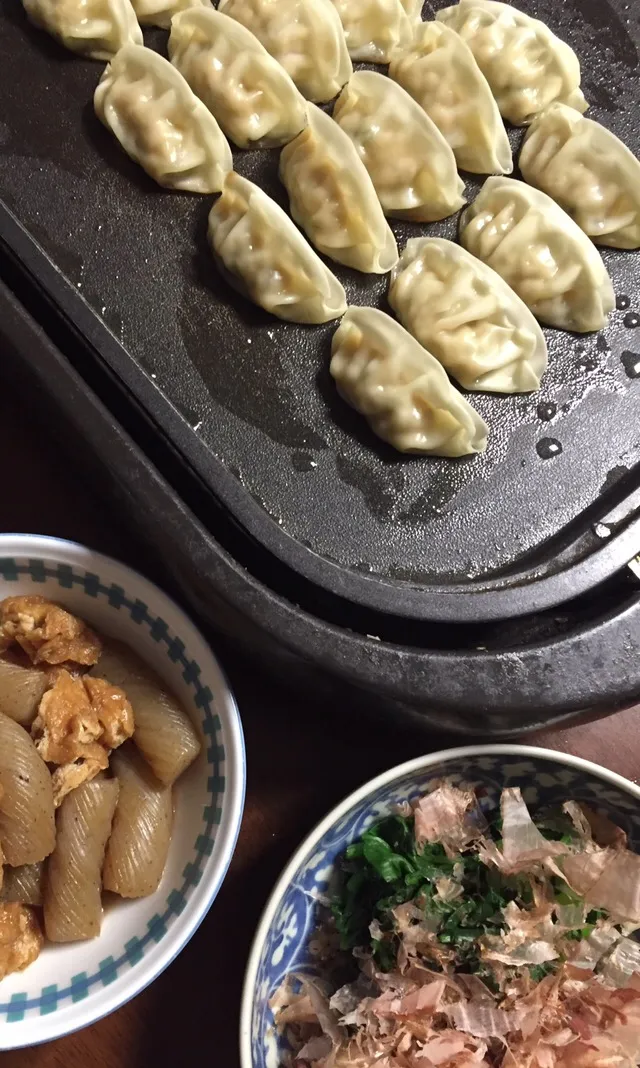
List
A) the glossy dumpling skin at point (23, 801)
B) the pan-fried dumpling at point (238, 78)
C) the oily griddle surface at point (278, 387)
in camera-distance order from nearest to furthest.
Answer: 1. the glossy dumpling skin at point (23, 801)
2. the oily griddle surface at point (278, 387)
3. the pan-fried dumpling at point (238, 78)

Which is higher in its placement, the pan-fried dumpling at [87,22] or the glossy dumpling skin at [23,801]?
the pan-fried dumpling at [87,22]

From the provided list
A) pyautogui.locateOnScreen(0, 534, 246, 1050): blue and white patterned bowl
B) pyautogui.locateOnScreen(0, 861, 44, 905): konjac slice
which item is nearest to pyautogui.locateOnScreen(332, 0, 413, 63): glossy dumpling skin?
pyautogui.locateOnScreen(0, 534, 246, 1050): blue and white patterned bowl

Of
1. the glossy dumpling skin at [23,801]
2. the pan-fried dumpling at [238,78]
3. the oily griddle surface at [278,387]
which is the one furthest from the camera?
the pan-fried dumpling at [238,78]

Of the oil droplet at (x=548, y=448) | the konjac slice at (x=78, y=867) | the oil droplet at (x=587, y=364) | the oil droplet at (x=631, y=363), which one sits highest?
the oil droplet at (x=631, y=363)

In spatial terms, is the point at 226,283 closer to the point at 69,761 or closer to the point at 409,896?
the point at 69,761

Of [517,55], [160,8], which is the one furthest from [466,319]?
[160,8]

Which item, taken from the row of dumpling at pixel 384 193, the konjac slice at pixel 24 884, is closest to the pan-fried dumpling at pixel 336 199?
the row of dumpling at pixel 384 193

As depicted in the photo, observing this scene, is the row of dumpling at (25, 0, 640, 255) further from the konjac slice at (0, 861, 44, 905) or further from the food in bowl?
the konjac slice at (0, 861, 44, 905)

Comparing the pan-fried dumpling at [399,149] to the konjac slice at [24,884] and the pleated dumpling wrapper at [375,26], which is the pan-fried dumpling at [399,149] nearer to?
the pleated dumpling wrapper at [375,26]

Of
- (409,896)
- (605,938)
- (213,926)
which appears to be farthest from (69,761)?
(605,938)
